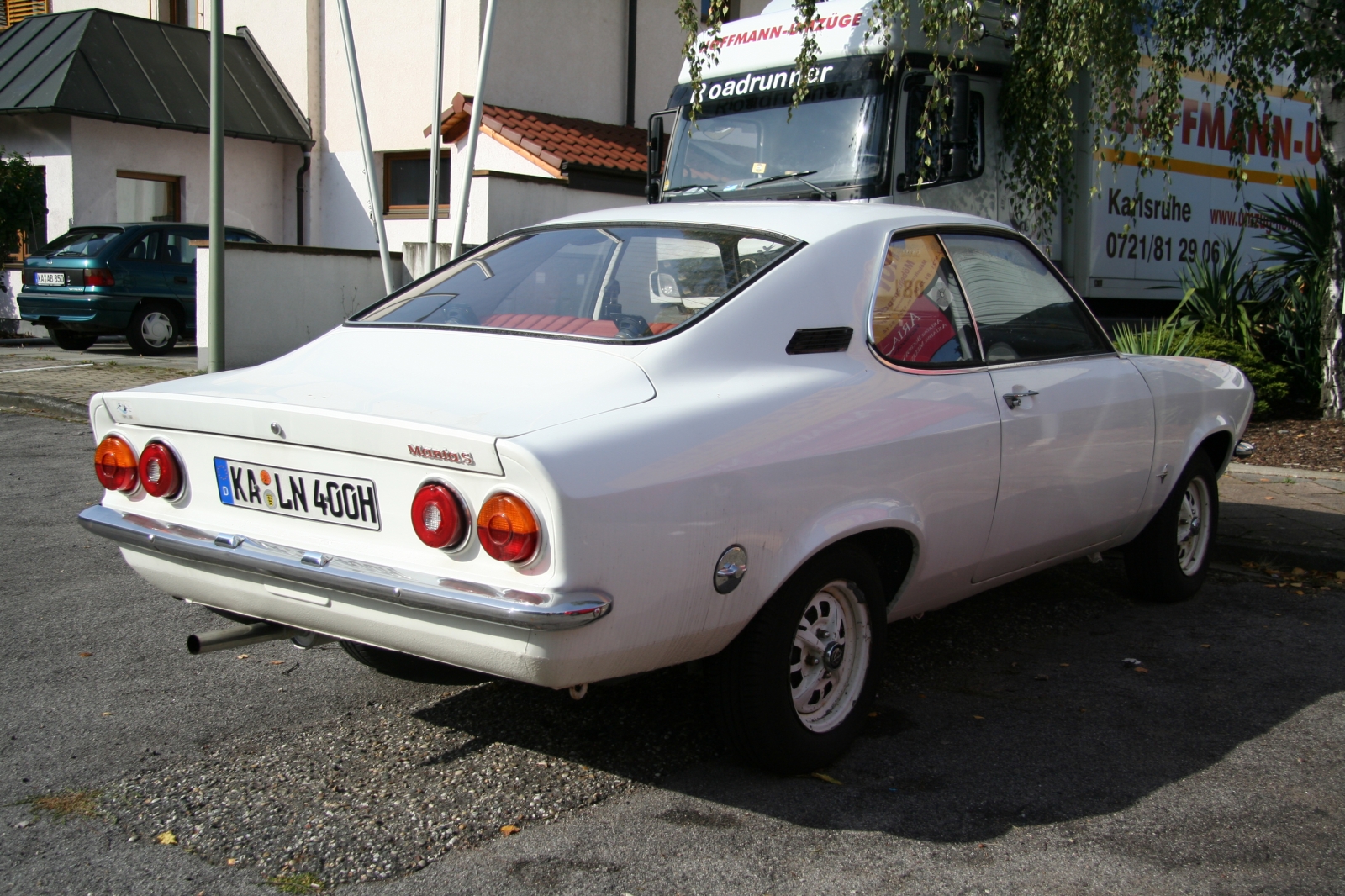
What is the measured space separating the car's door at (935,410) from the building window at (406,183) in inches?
605

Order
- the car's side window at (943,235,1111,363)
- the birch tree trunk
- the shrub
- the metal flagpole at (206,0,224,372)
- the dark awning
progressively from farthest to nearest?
1. the dark awning
2. the metal flagpole at (206,0,224,372)
3. the shrub
4. the birch tree trunk
5. the car's side window at (943,235,1111,363)

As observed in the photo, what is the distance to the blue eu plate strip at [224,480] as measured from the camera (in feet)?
11.1

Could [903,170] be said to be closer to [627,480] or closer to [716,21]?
[716,21]

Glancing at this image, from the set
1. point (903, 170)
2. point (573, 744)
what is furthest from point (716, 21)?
point (573, 744)

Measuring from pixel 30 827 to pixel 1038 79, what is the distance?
Answer: 8490mm

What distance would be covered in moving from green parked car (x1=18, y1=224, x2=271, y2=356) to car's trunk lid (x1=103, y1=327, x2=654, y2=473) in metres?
12.6

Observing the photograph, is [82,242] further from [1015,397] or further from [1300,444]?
[1015,397]

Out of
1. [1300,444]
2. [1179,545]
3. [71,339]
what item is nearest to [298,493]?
[1179,545]

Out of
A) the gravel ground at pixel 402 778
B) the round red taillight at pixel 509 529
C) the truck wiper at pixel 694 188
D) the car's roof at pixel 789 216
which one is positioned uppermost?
the truck wiper at pixel 694 188

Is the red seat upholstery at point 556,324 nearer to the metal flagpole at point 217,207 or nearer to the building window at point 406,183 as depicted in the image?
the metal flagpole at point 217,207

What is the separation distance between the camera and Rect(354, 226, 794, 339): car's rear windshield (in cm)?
365

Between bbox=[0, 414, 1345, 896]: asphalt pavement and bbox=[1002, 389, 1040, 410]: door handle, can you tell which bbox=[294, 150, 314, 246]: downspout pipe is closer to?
bbox=[0, 414, 1345, 896]: asphalt pavement

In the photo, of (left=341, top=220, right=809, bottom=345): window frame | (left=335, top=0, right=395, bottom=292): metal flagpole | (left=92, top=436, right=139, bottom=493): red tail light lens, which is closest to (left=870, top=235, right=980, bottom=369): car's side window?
(left=341, top=220, right=809, bottom=345): window frame

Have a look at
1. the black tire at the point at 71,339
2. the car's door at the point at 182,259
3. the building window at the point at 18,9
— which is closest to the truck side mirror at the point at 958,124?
the car's door at the point at 182,259
